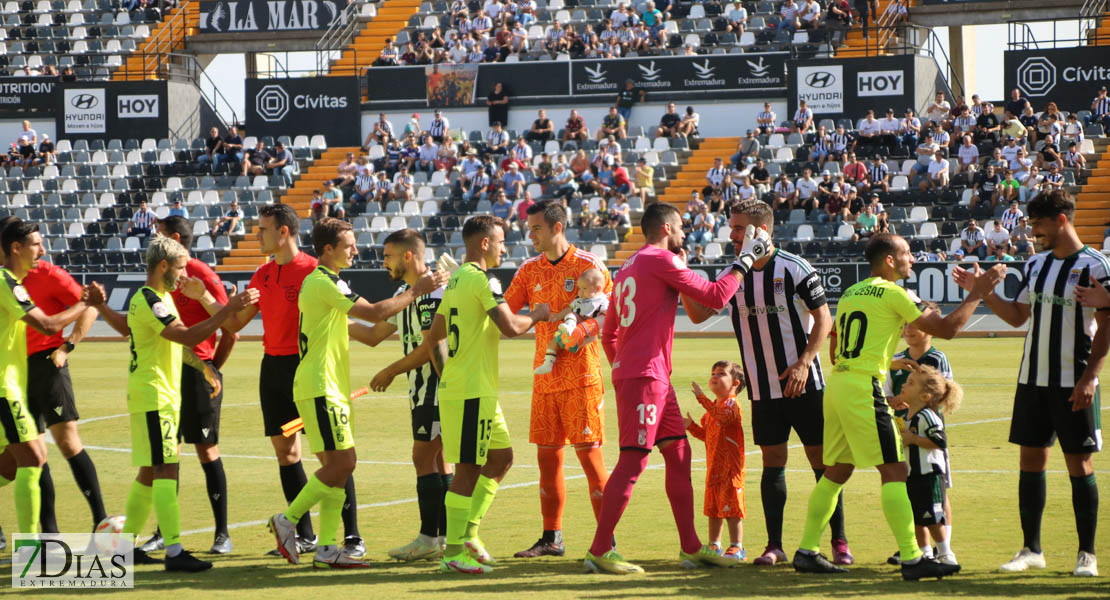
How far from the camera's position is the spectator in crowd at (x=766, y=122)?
36844 mm

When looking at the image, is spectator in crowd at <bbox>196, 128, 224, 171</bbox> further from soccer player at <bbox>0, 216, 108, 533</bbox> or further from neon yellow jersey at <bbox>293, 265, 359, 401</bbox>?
neon yellow jersey at <bbox>293, 265, 359, 401</bbox>

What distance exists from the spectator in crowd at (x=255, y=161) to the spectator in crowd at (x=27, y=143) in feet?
25.4

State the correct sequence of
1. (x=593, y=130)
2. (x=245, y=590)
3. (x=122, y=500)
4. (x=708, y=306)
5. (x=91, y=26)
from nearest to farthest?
(x=245, y=590), (x=708, y=306), (x=122, y=500), (x=593, y=130), (x=91, y=26)

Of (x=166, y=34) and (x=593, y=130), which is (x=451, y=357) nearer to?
(x=593, y=130)

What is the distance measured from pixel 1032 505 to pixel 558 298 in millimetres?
3168

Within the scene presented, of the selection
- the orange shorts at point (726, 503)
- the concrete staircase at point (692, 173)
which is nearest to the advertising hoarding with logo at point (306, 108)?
the concrete staircase at point (692, 173)

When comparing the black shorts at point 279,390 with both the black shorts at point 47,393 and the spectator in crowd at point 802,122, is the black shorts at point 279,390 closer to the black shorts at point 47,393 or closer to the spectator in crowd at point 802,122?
the black shorts at point 47,393

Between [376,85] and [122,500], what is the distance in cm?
3303

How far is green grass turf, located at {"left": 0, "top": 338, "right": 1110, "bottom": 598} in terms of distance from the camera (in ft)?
24.0

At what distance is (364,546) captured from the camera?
8.41 meters

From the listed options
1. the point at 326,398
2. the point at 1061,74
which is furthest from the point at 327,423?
the point at 1061,74

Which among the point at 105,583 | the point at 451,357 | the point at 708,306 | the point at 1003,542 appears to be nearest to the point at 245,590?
the point at 105,583

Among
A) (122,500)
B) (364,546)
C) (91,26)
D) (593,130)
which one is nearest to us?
(364,546)

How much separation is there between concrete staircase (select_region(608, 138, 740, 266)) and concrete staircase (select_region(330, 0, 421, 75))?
42.3 ft
